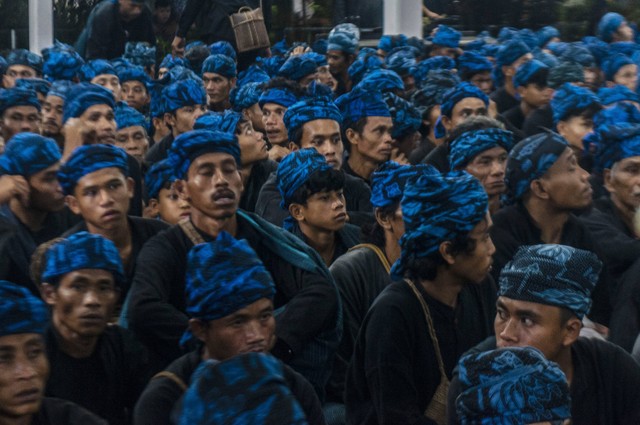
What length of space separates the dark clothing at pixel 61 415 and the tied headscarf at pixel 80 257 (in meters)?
→ 1.00

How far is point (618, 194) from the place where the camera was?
23.4 feet

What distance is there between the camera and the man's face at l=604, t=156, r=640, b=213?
7059mm

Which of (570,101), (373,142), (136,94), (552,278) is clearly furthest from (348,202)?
(136,94)

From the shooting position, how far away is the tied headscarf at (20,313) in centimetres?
442

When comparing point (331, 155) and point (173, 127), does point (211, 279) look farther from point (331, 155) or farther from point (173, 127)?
point (173, 127)

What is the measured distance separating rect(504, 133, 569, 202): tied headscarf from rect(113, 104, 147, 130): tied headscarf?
13.3ft

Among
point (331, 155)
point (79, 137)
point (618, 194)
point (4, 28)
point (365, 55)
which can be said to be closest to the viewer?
point (618, 194)

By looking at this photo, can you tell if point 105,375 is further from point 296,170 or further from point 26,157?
point 26,157

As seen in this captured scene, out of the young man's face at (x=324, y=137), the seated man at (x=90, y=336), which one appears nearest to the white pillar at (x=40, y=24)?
the young man's face at (x=324, y=137)

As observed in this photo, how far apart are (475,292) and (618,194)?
201 cm

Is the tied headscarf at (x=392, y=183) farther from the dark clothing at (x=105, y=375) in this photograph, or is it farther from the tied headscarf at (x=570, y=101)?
the tied headscarf at (x=570, y=101)

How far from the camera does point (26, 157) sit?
23.1 ft

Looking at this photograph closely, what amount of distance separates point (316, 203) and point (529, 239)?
3.60ft

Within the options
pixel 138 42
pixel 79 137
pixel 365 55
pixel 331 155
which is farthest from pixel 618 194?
pixel 138 42
